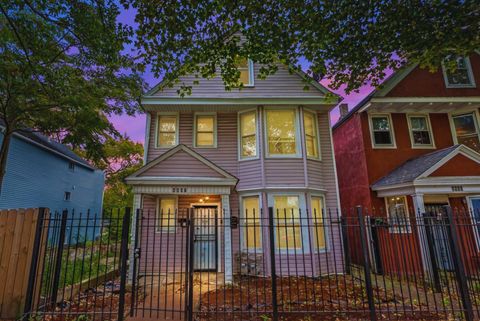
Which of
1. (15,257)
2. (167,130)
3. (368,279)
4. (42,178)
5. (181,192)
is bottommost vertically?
(368,279)

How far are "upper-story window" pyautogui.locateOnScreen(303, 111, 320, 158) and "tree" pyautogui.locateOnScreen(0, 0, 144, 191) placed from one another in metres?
6.63

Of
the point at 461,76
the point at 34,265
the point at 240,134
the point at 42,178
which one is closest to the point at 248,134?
the point at 240,134

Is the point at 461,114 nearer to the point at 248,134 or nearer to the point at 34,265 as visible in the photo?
the point at 248,134

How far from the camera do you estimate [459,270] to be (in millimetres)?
4797

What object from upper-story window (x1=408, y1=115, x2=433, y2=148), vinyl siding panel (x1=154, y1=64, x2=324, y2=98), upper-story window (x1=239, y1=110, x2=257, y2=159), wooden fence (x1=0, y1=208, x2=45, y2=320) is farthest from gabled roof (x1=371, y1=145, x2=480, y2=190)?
wooden fence (x1=0, y1=208, x2=45, y2=320)

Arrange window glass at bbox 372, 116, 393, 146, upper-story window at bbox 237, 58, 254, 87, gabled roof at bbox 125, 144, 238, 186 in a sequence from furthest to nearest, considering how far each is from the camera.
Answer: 1. window glass at bbox 372, 116, 393, 146
2. upper-story window at bbox 237, 58, 254, 87
3. gabled roof at bbox 125, 144, 238, 186

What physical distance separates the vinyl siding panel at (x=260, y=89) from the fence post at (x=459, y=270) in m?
6.28

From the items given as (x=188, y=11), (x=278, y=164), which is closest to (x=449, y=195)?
(x=278, y=164)

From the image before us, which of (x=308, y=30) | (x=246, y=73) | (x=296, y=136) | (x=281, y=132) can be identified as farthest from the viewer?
(x=246, y=73)

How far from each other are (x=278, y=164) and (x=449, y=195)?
21.7 feet

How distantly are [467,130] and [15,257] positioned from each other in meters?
15.5

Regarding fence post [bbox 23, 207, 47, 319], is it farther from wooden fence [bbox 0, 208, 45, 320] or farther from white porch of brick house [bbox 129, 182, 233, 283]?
white porch of brick house [bbox 129, 182, 233, 283]

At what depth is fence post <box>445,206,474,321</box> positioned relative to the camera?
4.58m

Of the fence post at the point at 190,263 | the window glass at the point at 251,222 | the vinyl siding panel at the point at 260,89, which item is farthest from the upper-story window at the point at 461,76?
the fence post at the point at 190,263
